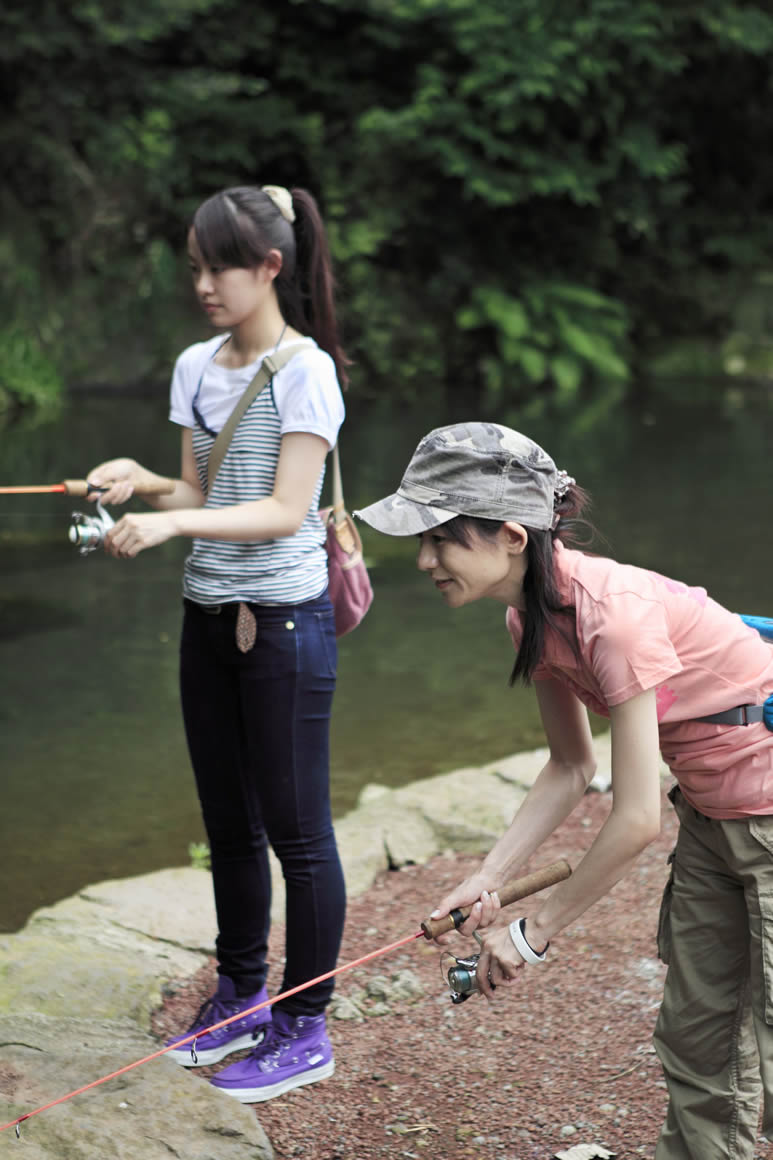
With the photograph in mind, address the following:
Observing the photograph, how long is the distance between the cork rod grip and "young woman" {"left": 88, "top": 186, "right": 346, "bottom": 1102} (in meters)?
0.02

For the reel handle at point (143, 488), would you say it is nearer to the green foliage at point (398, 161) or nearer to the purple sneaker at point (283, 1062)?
the purple sneaker at point (283, 1062)

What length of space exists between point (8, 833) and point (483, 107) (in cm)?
1501

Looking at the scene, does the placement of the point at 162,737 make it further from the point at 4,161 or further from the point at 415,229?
the point at 415,229

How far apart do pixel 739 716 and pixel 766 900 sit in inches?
11.4

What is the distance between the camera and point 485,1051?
10.0ft

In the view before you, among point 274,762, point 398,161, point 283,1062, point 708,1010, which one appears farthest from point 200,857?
point 398,161

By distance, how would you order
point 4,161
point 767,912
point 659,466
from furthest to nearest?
point 4,161
point 659,466
point 767,912

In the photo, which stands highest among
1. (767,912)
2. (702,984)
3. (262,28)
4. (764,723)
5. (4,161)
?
(262,28)

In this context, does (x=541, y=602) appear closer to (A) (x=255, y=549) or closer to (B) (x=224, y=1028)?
(A) (x=255, y=549)

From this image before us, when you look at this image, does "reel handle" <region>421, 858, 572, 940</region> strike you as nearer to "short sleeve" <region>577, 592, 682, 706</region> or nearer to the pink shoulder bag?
"short sleeve" <region>577, 592, 682, 706</region>

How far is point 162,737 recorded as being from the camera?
5.59 m

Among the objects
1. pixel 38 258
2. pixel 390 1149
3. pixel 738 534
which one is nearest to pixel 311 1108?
pixel 390 1149

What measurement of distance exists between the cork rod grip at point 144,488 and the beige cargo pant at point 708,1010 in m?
1.33

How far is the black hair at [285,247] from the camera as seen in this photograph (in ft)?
8.94
